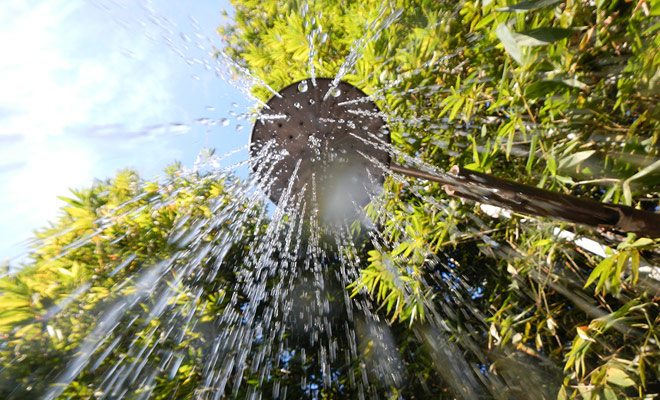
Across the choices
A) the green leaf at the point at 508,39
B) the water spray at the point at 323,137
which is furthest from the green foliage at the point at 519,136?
the water spray at the point at 323,137

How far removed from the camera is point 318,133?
4.98ft

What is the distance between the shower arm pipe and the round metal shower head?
0.51m

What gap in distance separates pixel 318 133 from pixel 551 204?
94cm

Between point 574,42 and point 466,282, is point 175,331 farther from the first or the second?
point 574,42

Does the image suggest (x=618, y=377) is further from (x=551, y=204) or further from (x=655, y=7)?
(x=655, y=7)

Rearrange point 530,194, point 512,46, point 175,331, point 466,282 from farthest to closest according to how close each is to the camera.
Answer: point 466,282, point 175,331, point 530,194, point 512,46

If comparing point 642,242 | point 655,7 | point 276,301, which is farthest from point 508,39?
point 276,301

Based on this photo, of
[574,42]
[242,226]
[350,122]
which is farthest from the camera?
[242,226]

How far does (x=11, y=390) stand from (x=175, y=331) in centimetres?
89

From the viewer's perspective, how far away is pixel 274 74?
2939mm

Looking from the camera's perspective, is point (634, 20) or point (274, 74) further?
point (274, 74)

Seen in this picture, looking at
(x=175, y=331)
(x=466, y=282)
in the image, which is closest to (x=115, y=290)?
(x=175, y=331)

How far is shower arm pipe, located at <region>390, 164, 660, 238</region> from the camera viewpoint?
884mm

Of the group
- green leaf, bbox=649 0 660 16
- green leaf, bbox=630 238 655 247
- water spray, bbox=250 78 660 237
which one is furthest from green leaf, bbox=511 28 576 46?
green leaf, bbox=630 238 655 247
